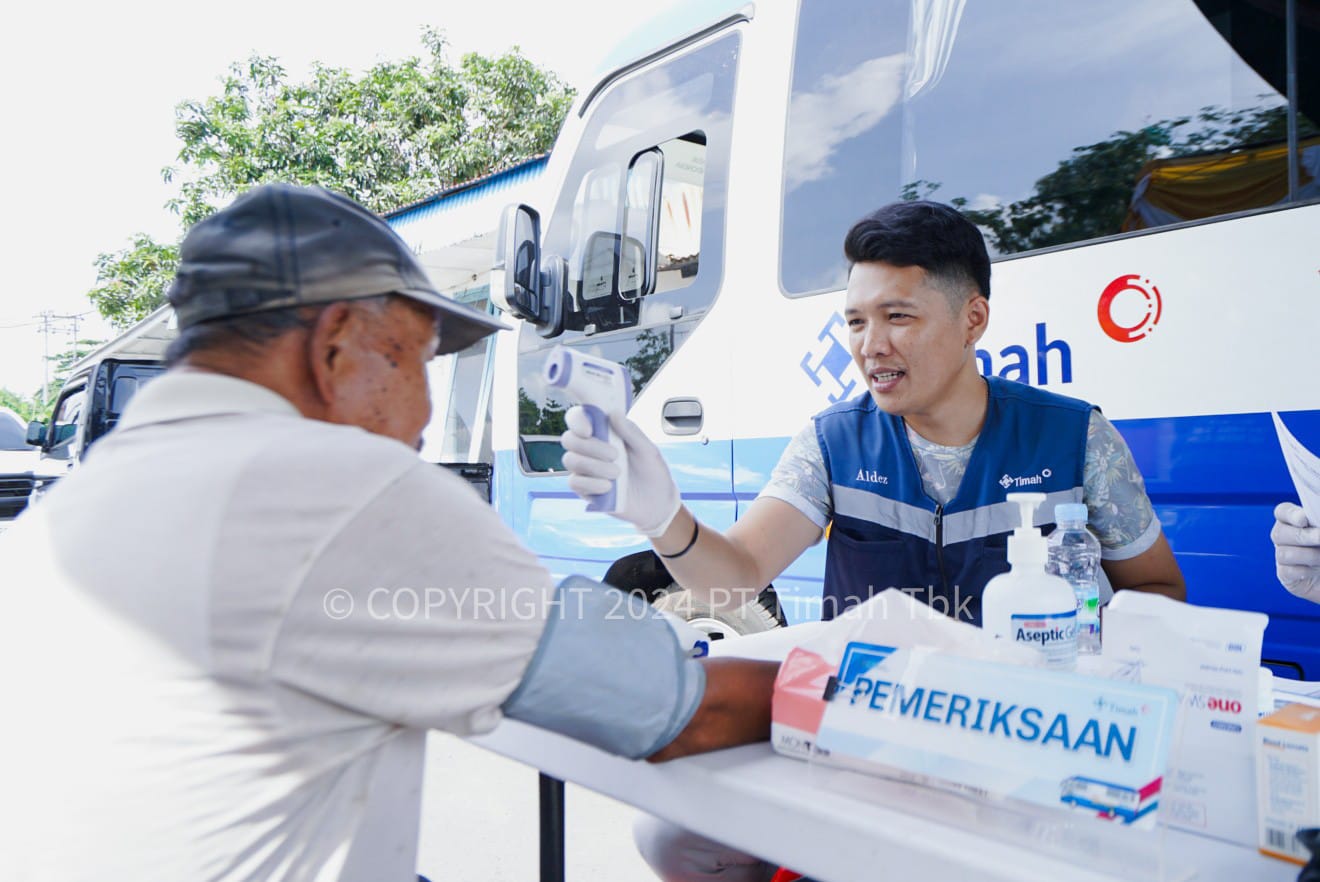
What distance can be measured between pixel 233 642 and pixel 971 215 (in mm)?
2034

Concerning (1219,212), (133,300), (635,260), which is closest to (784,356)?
(635,260)

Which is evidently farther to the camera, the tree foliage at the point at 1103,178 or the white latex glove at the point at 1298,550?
the tree foliage at the point at 1103,178

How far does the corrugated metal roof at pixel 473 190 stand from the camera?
809cm

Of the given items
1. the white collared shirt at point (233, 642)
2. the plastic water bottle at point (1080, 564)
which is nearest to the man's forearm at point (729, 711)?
the white collared shirt at point (233, 642)

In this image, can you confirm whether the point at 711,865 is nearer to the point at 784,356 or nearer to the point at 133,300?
the point at 784,356

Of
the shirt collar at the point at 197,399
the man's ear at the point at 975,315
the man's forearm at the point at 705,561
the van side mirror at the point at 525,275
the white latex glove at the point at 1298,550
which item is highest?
the van side mirror at the point at 525,275

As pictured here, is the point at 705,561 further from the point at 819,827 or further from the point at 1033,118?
the point at 1033,118

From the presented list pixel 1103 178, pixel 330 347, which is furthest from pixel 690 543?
pixel 1103 178

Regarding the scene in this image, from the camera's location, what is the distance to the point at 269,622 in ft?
2.46

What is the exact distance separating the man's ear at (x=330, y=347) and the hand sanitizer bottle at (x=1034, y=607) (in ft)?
2.61

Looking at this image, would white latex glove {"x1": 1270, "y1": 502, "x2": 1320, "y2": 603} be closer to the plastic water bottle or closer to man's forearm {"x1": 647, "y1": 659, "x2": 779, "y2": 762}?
the plastic water bottle

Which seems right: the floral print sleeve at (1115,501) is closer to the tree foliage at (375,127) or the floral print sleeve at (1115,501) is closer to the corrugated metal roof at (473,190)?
the corrugated metal roof at (473,190)

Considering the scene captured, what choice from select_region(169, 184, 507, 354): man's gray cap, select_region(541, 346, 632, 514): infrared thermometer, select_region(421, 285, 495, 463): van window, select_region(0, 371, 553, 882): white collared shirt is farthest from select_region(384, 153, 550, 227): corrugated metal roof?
select_region(0, 371, 553, 882): white collared shirt

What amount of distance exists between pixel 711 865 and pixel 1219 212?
162 centimetres
